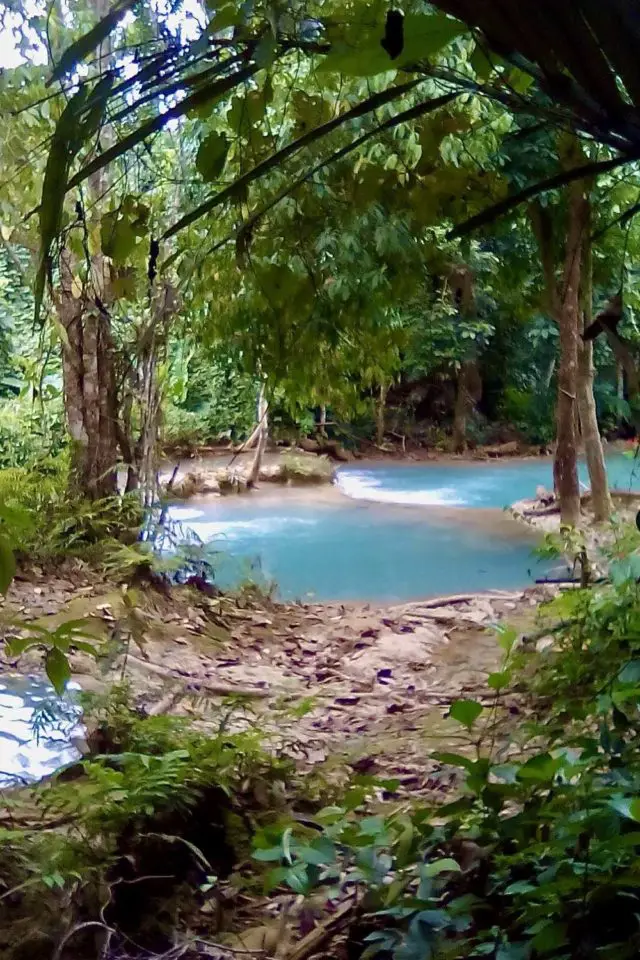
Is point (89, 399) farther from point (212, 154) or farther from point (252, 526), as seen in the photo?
point (252, 526)

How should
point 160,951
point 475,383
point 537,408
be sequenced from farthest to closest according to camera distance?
point 475,383 < point 537,408 < point 160,951

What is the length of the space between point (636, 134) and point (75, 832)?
1551 mm

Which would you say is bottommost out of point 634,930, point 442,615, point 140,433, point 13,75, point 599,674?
point 442,615

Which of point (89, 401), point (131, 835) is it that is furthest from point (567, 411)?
point (131, 835)

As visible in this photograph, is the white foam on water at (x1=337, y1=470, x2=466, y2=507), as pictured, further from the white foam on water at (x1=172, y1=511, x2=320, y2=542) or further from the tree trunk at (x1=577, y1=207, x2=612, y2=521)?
the tree trunk at (x1=577, y1=207, x2=612, y2=521)

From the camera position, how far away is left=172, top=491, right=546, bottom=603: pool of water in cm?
570

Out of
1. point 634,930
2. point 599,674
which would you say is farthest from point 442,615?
point 634,930

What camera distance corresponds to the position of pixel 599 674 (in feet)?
6.48

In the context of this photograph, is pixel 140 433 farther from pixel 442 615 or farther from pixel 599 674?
pixel 599 674

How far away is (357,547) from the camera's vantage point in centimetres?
728

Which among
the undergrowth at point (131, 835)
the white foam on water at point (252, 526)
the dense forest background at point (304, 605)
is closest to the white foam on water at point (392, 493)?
the white foam on water at point (252, 526)

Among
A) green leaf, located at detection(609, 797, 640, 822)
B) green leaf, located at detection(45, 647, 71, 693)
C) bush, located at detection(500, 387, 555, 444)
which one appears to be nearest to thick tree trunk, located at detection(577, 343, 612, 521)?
green leaf, located at detection(609, 797, 640, 822)

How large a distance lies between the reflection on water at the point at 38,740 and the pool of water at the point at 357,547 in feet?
6.94

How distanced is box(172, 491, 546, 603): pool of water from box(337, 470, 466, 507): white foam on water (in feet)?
1.15
